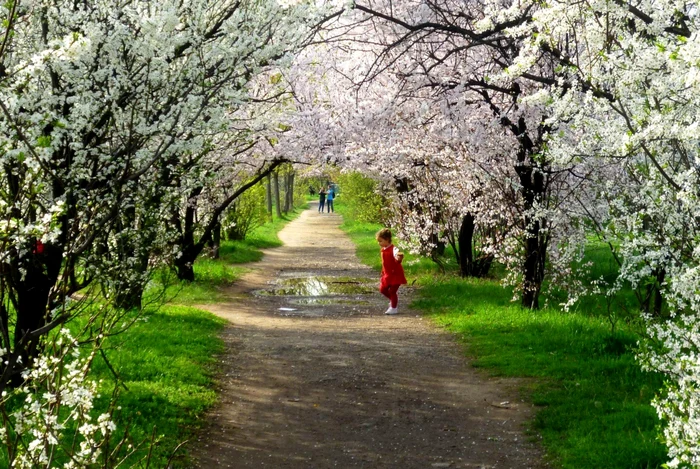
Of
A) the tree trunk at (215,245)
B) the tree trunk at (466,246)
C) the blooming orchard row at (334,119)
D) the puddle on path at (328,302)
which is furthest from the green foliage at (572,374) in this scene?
the tree trunk at (215,245)

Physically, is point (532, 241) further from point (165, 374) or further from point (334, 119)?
point (165, 374)

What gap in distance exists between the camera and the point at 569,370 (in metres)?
8.79

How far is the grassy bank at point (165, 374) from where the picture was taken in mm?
6688

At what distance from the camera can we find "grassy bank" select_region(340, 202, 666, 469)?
6215 millimetres

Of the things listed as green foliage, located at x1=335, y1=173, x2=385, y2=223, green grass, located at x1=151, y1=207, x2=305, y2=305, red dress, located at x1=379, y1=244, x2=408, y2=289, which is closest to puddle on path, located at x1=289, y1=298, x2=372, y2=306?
red dress, located at x1=379, y1=244, x2=408, y2=289

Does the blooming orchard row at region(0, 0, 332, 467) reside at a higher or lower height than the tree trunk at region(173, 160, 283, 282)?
higher

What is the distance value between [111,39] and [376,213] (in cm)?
2660

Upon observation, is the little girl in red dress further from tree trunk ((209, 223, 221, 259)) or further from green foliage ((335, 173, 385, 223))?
green foliage ((335, 173, 385, 223))

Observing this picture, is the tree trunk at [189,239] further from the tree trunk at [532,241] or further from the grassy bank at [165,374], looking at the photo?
the tree trunk at [532,241]

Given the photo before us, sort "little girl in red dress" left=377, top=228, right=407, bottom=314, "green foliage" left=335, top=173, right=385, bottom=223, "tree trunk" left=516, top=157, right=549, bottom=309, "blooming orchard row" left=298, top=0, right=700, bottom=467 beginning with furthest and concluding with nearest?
"green foliage" left=335, top=173, right=385, bottom=223 → "little girl in red dress" left=377, top=228, right=407, bottom=314 → "tree trunk" left=516, top=157, right=549, bottom=309 → "blooming orchard row" left=298, top=0, right=700, bottom=467

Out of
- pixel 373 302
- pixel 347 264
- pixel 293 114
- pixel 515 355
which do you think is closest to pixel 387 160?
pixel 293 114

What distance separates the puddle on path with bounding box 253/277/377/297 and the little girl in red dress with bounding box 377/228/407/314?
269cm

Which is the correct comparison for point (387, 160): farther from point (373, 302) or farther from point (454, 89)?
point (454, 89)

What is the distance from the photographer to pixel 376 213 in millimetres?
32594
